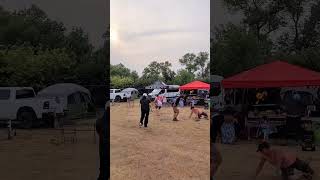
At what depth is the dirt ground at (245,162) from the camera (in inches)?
329

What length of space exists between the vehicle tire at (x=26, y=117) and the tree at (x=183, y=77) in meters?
60.8

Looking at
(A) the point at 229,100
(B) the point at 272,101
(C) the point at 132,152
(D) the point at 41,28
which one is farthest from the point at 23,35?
(B) the point at 272,101

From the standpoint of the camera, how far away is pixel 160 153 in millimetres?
11969

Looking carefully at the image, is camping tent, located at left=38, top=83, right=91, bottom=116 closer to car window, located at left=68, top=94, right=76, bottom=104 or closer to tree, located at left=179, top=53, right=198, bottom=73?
car window, located at left=68, top=94, right=76, bottom=104

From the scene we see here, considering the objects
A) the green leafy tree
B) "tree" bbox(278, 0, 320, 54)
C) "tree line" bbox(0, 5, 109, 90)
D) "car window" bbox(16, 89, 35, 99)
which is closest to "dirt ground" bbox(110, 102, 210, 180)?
"tree line" bbox(0, 5, 109, 90)

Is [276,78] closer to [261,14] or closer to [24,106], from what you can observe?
[24,106]

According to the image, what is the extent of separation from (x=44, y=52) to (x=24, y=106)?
11.6 feet

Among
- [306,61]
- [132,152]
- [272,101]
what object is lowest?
[132,152]

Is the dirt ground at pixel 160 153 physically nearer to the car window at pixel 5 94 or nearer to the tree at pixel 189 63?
the car window at pixel 5 94

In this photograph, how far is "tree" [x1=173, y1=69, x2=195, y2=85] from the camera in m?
78.2

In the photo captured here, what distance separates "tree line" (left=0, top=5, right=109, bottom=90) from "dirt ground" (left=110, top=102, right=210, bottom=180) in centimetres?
219

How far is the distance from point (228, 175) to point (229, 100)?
8.00m

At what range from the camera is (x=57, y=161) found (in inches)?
405

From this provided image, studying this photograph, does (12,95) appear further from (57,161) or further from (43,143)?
(57,161)
